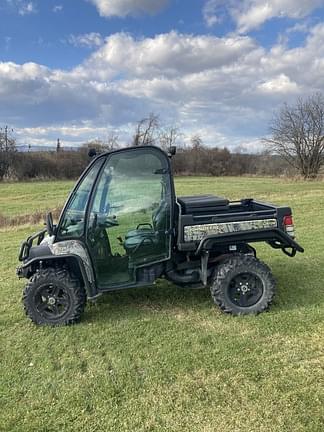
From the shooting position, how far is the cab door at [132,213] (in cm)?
427

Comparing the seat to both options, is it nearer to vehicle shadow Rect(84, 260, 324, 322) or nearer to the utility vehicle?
the utility vehicle

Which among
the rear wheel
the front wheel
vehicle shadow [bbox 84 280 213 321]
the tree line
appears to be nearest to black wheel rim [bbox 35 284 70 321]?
the rear wheel

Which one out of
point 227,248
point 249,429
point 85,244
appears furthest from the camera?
point 227,248

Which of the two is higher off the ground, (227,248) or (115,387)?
(227,248)

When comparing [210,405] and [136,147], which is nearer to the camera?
[210,405]

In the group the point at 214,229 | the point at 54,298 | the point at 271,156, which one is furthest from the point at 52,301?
the point at 271,156

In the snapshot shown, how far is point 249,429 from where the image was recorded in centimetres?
255

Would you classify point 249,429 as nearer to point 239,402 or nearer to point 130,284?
point 239,402

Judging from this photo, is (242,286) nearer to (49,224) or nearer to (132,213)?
(132,213)

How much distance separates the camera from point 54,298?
421cm

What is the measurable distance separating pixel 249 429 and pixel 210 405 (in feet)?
1.12

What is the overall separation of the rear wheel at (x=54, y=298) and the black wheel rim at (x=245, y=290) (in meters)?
1.74

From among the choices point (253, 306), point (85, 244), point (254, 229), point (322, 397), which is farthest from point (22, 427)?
point (254, 229)

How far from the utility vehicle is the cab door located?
0.5 inches
